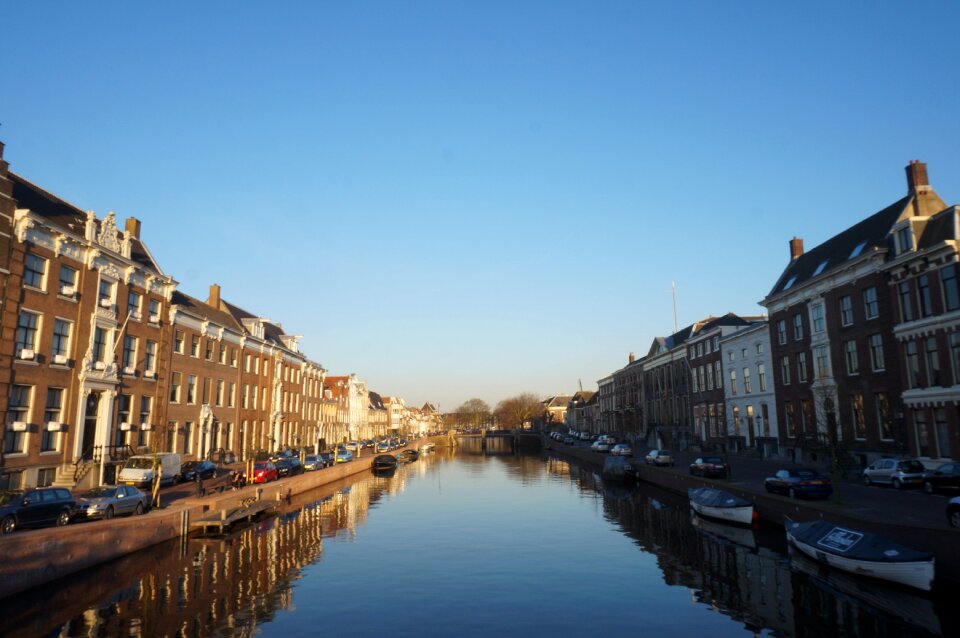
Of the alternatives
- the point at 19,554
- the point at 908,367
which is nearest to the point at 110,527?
the point at 19,554

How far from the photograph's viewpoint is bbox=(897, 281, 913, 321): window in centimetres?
4033

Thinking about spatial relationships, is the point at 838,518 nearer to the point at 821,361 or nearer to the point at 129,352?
the point at 821,361

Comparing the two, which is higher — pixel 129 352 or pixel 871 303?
pixel 871 303

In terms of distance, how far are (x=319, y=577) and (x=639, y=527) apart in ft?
63.7

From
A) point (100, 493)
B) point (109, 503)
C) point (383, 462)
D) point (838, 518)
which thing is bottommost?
point (383, 462)

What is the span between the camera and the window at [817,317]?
5124 cm

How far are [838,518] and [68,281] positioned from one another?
148ft

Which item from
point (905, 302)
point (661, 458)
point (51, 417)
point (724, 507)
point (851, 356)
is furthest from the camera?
point (661, 458)

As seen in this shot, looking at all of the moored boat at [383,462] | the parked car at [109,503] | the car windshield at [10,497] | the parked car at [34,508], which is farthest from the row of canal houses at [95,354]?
the moored boat at [383,462]

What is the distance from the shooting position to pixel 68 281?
39.5 m

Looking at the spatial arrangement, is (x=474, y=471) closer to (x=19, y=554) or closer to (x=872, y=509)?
(x=872, y=509)

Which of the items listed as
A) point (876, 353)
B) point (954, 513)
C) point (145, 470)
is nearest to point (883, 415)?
point (876, 353)

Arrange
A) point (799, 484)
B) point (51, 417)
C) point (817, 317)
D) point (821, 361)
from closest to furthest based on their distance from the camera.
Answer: point (799, 484) → point (51, 417) → point (821, 361) → point (817, 317)

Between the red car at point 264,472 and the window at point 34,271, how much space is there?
1992cm
